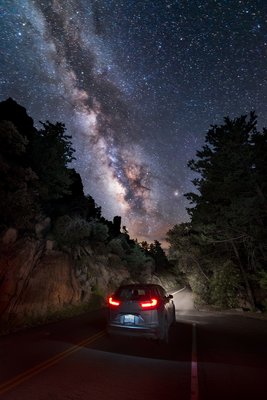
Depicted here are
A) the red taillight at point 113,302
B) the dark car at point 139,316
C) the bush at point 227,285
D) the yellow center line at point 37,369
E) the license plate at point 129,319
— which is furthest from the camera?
the bush at point 227,285

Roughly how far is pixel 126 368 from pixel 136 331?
2.73 m

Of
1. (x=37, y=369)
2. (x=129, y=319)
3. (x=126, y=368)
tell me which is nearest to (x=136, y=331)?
(x=129, y=319)

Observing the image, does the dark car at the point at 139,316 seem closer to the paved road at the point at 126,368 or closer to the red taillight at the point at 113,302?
the red taillight at the point at 113,302

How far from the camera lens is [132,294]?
436 inches

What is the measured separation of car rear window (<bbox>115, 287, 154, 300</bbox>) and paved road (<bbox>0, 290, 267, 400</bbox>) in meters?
1.36

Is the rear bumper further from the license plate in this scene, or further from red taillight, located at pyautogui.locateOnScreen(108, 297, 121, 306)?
red taillight, located at pyautogui.locateOnScreen(108, 297, 121, 306)

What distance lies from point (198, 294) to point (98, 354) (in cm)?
3001

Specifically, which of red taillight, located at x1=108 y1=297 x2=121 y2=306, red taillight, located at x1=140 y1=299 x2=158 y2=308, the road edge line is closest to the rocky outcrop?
red taillight, located at x1=108 y1=297 x2=121 y2=306

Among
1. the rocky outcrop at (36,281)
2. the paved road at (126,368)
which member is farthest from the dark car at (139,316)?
the rocky outcrop at (36,281)

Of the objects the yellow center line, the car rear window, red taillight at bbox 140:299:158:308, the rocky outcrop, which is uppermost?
the rocky outcrop

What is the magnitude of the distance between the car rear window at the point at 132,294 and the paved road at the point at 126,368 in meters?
1.36

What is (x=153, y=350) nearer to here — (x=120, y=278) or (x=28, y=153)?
Result: (x=28, y=153)

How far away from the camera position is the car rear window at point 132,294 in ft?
35.0

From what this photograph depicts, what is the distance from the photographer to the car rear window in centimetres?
1067
